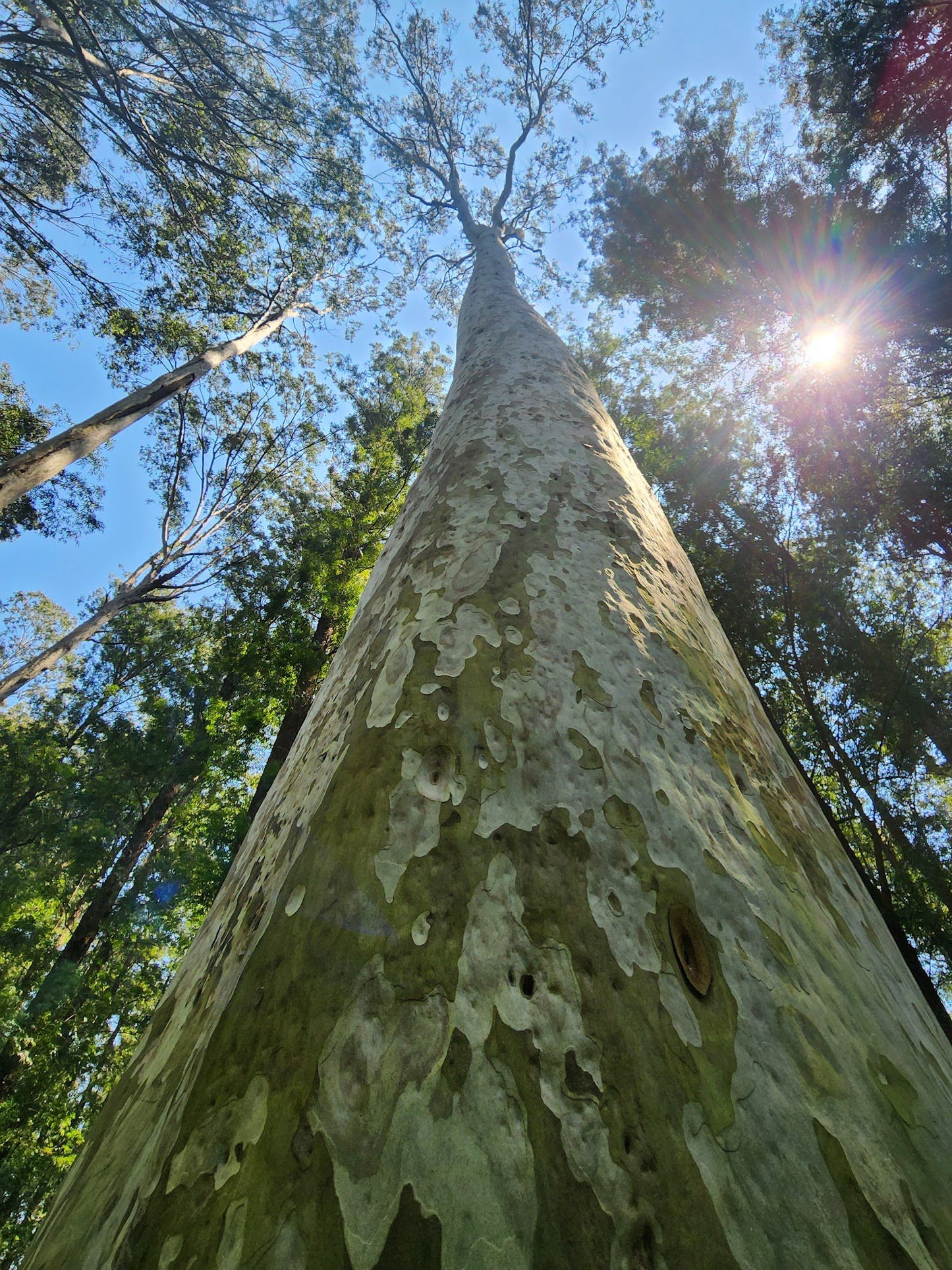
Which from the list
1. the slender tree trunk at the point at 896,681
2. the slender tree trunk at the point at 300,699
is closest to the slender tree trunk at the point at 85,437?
the slender tree trunk at the point at 300,699

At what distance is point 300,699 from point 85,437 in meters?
3.47

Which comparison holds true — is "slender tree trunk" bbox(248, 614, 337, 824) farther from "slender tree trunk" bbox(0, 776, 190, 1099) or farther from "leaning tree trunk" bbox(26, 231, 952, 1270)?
"leaning tree trunk" bbox(26, 231, 952, 1270)

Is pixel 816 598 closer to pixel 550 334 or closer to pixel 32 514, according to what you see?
pixel 550 334

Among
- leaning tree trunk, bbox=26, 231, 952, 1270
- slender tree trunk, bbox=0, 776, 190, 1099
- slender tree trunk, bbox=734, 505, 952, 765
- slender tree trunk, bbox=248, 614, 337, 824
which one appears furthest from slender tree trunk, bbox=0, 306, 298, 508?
slender tree trunk, bbox=734, 505, 952, 765

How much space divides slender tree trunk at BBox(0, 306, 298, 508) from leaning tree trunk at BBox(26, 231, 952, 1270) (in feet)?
17.6

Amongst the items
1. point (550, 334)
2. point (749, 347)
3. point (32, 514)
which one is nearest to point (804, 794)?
point (550, 334)

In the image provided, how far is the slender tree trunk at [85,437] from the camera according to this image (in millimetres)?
4840

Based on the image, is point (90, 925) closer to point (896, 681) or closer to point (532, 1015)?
point (532, 1015)

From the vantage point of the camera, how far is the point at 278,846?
1.01 meters

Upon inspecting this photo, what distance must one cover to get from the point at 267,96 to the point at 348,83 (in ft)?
6.60

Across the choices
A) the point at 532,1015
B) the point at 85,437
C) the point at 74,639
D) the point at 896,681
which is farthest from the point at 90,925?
the point at 896,681

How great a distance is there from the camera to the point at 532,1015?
63cm

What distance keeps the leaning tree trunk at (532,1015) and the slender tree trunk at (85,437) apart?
5.37 metres

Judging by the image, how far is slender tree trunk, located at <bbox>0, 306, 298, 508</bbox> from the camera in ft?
15.9
